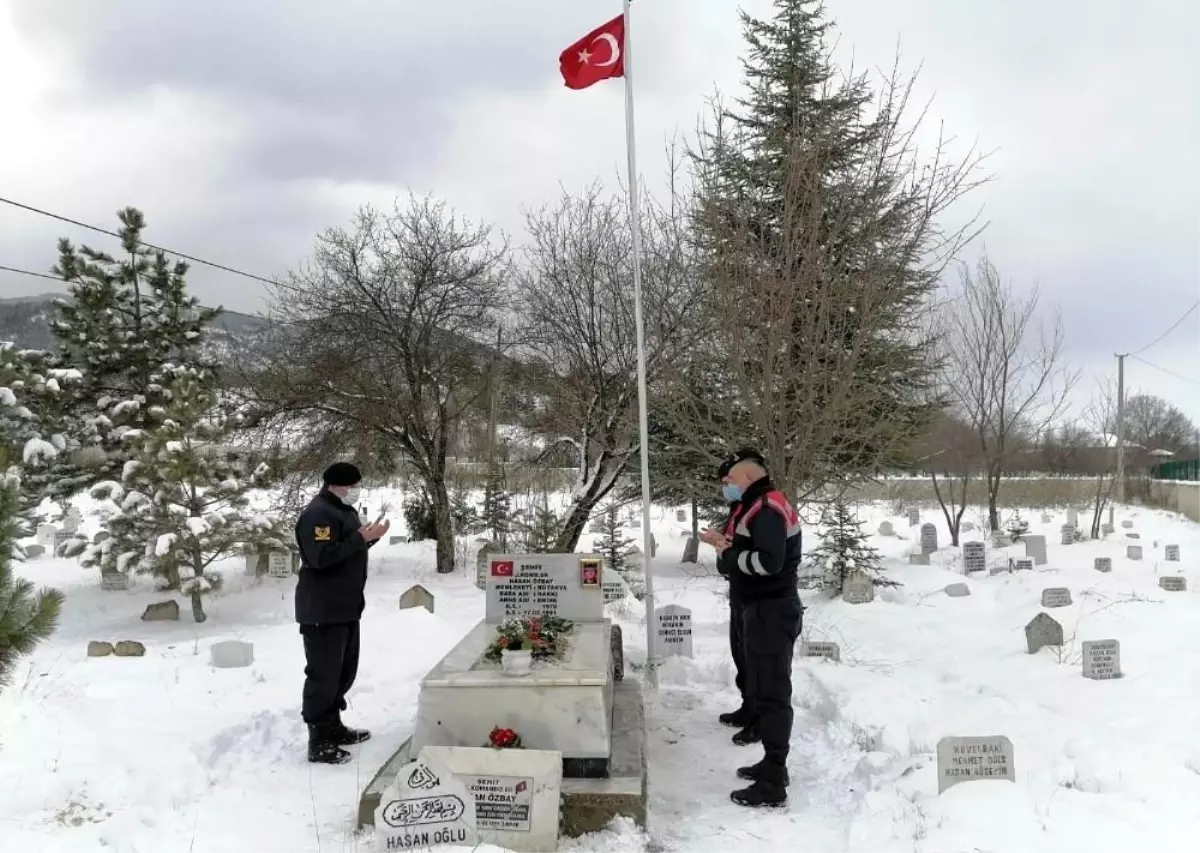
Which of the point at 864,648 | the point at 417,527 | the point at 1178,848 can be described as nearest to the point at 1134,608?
the point at 864,648

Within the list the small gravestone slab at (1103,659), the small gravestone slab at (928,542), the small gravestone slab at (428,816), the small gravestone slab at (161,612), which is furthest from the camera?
the small gravestone slab at (928,542)

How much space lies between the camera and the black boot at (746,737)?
5.92 metres

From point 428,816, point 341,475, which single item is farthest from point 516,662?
point 341,475

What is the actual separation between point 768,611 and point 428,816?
2.31 meters

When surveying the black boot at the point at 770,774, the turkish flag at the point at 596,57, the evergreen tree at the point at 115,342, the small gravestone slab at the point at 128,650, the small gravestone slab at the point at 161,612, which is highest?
the turkish flag at the point at 596,57

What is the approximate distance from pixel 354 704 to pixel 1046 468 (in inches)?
1415

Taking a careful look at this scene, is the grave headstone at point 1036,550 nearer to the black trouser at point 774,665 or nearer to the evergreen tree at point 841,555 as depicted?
the evergreen tree at point 841,555

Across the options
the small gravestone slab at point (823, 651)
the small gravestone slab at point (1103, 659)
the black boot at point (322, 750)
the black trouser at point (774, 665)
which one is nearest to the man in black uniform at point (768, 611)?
the black trouser at point (774, 665)

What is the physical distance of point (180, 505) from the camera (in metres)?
11.3

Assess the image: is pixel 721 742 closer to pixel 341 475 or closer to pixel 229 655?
pixel 341 475

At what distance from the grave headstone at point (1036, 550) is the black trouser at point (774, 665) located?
12298 mm

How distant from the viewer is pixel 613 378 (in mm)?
13812

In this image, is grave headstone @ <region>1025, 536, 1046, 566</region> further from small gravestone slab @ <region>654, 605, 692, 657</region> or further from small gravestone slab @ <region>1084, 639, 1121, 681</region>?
small gravestone slab @ <region>654, 605, 692, 657</region>

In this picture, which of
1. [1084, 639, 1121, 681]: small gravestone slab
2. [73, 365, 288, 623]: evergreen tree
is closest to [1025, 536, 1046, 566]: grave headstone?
[1084, 639, 1121, 681]: small gravestone slab
